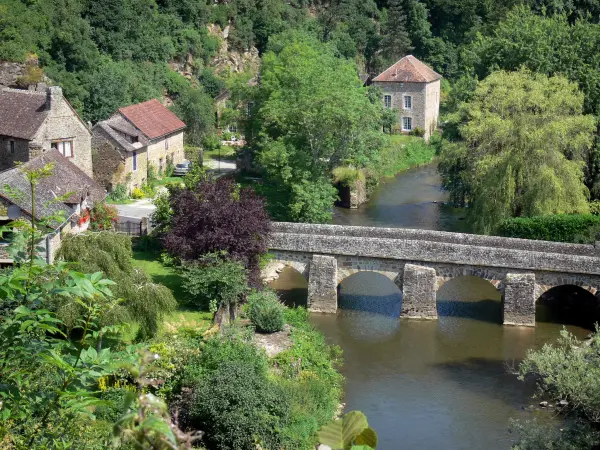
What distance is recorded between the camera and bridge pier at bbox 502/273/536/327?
1160 inches

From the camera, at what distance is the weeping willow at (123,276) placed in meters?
24.6


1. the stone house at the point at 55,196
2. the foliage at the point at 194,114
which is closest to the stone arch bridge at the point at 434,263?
the stone house at the point at 55,196

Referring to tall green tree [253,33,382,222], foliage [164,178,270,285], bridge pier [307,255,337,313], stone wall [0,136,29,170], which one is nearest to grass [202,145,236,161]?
tall green tree [253,33,382,222]

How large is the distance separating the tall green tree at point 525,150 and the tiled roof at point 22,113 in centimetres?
1696

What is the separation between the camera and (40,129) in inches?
1425

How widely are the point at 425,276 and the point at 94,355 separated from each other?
2212 centimetres

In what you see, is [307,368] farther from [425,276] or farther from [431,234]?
[431,234]

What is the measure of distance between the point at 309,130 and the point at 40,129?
11.2 meters

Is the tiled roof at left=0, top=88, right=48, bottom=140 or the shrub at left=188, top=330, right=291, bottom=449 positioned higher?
the tiled roof at left=0, top=88, right=48, bottom=140

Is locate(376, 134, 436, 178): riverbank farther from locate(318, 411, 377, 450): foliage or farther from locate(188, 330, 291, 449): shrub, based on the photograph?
locate(318, 411, 377, 450): foliage

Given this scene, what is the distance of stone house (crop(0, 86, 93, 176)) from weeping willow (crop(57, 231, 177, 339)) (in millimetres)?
11527

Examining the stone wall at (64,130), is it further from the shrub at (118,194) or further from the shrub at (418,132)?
the shrub at (418,132)

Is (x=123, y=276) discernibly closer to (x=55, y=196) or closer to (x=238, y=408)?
(x=55, y=196)

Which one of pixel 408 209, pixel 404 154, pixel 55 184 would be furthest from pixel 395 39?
pixel 55 184
